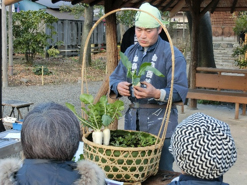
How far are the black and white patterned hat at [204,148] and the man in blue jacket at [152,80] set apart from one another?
745mm

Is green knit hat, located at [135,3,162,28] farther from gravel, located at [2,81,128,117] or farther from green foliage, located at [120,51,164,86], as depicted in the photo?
gravel, located at [2,81,128,117]

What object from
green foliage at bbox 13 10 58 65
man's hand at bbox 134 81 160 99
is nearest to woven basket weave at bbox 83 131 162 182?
man's hand at bbox 134 81 160 99

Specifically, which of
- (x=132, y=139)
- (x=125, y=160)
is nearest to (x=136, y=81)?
(x=132, y=139)

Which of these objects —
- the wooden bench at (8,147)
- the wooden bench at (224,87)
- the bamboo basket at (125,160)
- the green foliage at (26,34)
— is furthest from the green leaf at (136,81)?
the green foliage at (26,34)

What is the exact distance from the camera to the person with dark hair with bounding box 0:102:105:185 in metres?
1.45

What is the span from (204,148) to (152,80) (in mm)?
1021

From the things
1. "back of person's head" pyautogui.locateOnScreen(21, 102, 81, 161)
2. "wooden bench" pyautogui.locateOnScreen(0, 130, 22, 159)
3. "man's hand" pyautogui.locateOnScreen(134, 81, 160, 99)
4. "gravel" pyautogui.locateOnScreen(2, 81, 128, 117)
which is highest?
"man's hand" pyautogui.locateOnScreen(134, 81, 160, 99)

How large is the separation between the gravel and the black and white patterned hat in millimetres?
7670

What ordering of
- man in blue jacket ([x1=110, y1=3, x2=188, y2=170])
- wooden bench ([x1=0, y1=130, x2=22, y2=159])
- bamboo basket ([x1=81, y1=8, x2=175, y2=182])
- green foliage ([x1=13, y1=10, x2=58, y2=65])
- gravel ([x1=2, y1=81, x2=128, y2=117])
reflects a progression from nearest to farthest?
bamboo basket ([x1=81, y1=8, x2=175, y2=182]) < man in blue jacket ([x1=110, y1=3, x2=188, y2=170]) < wooden bench ([x1=0, y1=130, x2=22, y2=159]) < gravel ([x1=2, y1=81, x2=128, y2=117]) < green foliage ([x1=13, y1=10, x2=58, y2=65])

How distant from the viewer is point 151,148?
203 cm

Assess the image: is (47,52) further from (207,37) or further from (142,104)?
(142,104)

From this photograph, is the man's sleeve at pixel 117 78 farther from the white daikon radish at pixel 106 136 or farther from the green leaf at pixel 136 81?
the white daikon radish at pixel 106 136

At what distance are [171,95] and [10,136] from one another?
80.3 inches

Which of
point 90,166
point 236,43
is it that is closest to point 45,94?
point 90,166
